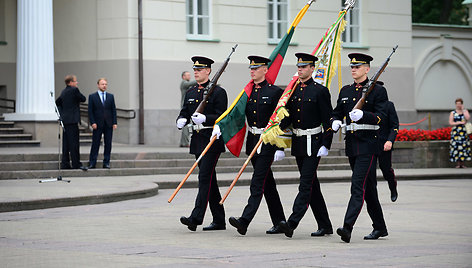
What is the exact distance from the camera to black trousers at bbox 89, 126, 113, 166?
21.1 metres

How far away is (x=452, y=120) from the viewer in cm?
2588

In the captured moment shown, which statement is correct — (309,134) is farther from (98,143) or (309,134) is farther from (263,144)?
(98,143)

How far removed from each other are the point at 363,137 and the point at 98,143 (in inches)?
428

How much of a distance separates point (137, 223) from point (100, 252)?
2.86 meters

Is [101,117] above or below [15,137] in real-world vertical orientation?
above

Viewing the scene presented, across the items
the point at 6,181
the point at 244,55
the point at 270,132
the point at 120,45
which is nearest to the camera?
the point at 270,132

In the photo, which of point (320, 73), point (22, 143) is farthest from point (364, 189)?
point (22, 143)

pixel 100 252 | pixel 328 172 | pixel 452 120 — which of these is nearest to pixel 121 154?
pixel 328 172

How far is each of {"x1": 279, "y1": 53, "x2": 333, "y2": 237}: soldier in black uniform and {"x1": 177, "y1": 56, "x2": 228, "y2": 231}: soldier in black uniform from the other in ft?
3.43

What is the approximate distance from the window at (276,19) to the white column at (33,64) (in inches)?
314

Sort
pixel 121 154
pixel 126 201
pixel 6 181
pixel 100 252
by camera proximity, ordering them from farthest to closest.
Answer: pixel 121 154 → pixel 6 181 → pixel 126 201 → pixel 100 252

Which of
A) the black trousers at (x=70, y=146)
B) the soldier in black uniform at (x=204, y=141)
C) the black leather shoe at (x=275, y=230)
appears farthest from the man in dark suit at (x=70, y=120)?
the black leather shoe at (x=275, y=230)

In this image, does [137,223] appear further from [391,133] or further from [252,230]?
[391,133]

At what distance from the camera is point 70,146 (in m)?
20.9
